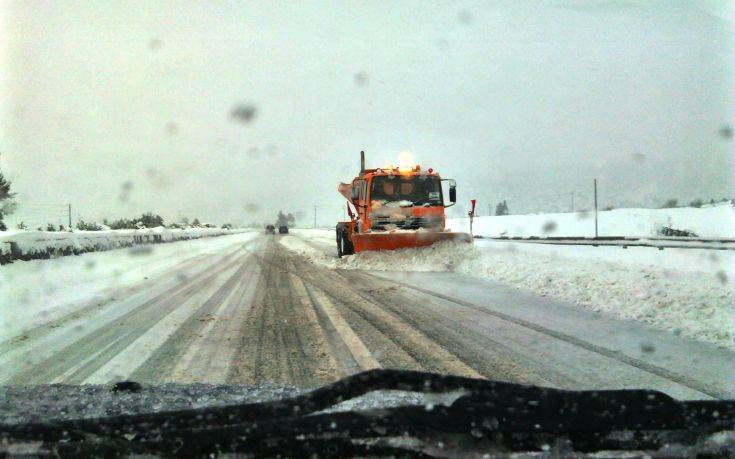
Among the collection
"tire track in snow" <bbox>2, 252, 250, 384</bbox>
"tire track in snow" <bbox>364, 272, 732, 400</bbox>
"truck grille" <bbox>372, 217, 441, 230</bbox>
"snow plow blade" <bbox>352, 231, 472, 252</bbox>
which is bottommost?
"tire track in snow" <bbox>364, 272, 732, 400</bbox>

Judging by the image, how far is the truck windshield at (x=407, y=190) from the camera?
16.3 meters

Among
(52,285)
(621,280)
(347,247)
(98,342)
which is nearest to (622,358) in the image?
(621,280)

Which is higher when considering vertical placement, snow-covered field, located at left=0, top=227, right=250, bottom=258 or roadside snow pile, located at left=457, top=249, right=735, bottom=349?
snow-covered field, located at left=0, top=227, right=250, bottom=258

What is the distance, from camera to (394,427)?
1.83 meters

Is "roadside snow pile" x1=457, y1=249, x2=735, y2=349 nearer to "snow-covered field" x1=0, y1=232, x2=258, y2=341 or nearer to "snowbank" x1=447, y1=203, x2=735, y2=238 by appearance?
"snow-covered field" x1=0, y1=232, x2=258, y2=341

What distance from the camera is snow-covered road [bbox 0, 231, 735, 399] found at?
13.7ft

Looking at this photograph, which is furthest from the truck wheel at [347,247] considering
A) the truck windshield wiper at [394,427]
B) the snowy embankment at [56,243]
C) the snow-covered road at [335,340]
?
the truck windshield wiper at [394,427]

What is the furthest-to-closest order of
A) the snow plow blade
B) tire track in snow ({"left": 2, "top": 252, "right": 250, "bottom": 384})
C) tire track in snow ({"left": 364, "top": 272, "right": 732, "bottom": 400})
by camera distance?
the snow plow blade < tire track in snow ({"left": 2, "top": 252, "right": 250, "bottom": 384}) < tire track in snow ({"left": 364, "top": 272, "right": 732, "bottom": 400})

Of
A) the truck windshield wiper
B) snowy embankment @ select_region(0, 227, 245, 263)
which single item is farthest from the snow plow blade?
the truck windshield wiper

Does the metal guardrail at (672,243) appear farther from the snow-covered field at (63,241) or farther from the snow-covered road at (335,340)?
the snow-covered field at (63,241)

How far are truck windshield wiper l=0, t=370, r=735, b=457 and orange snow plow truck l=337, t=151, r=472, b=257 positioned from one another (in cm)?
1337

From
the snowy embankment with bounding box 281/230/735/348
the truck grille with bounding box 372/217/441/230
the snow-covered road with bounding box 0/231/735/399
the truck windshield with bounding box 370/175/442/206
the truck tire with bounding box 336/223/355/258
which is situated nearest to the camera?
the snow-covered road with bounding box 0/231/735/399

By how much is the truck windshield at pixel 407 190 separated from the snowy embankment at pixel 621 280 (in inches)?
74.5

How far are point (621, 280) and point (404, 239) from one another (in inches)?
287
